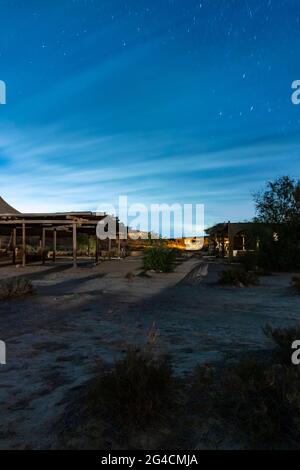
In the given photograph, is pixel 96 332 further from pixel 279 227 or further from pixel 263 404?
pixel 279 227

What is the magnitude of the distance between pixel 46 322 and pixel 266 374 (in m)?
5.23

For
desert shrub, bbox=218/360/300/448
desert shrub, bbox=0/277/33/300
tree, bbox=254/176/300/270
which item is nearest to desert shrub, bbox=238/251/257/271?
tree, bbox=254/176/300/270

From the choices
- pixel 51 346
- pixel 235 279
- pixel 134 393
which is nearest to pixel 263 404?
pixel 134 393

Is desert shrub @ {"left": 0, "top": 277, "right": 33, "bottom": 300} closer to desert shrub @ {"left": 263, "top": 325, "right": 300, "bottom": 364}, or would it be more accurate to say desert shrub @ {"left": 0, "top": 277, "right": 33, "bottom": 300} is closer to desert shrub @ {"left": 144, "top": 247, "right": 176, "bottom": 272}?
desert shrub @ {"left": 263, "top": 325, "right": 300, "bottom": 364}

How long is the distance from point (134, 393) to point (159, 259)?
15817 mm

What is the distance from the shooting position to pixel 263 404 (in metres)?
3.16

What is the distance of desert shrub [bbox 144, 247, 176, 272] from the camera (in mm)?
19188

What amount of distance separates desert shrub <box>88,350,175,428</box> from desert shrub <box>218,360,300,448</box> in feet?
1.63

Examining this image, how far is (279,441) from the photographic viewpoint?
120 inches

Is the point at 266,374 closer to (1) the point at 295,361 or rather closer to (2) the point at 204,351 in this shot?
(1) the point at 295,361

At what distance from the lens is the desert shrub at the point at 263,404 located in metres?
3.06

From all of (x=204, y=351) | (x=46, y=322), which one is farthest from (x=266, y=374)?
(x=46, y=322)
